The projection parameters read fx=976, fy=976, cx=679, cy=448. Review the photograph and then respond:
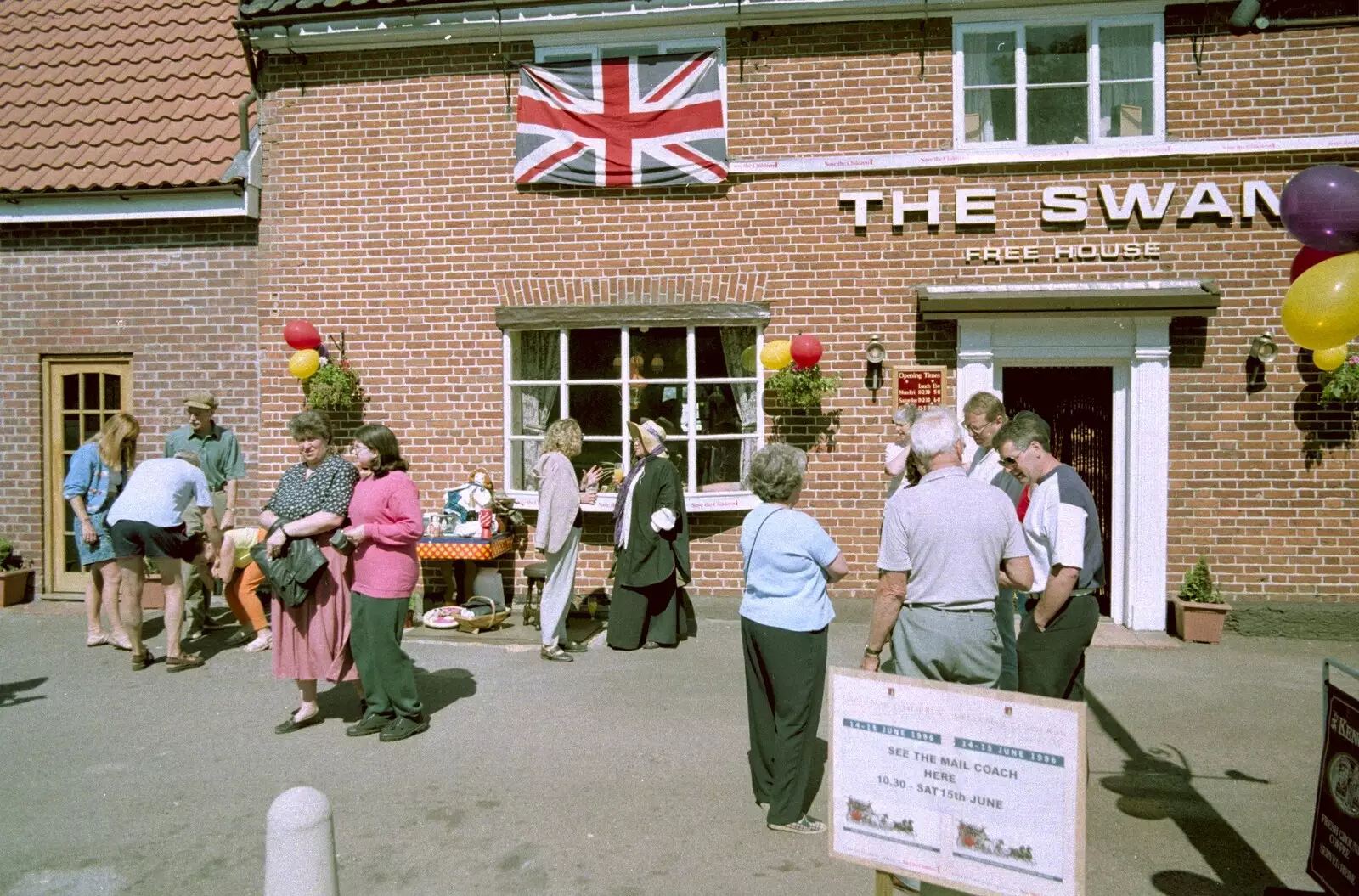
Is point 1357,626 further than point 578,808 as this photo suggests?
Yes

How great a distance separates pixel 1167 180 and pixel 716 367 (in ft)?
13.5

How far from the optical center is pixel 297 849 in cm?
305

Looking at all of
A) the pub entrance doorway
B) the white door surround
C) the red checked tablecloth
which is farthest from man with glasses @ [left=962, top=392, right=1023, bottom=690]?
the red checked tablecloth

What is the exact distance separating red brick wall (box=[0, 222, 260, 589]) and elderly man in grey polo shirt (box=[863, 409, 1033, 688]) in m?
7.28

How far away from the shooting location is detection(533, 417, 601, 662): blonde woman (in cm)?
734

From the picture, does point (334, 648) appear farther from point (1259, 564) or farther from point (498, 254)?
point (1259, 564)

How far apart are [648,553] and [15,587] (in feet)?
20.8

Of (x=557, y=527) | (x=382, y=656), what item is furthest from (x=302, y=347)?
(x=382, y=656)

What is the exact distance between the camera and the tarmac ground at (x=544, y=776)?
4.18 m

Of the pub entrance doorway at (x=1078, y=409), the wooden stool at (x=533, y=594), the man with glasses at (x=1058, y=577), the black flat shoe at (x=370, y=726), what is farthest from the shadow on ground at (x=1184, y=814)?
the wooden stool at (x=533, y=594)

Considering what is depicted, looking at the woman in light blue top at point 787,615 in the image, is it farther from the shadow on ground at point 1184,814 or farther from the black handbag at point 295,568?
the black handbag at point 295,568

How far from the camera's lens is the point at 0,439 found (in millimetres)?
9633

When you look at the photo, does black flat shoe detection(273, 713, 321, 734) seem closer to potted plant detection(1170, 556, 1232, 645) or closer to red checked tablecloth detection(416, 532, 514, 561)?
red checked tablecloth detection(416, 532, 514, 561)

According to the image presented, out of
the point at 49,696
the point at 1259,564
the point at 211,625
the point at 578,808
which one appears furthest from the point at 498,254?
the point at 1259,564
